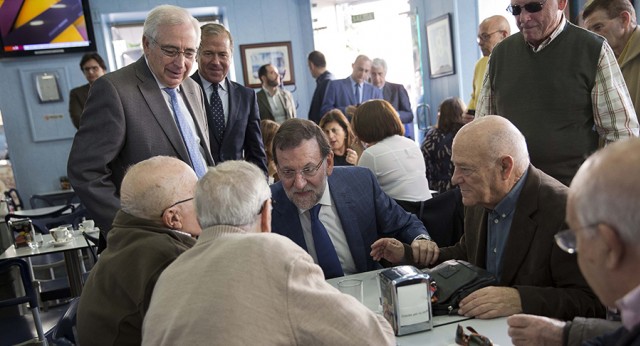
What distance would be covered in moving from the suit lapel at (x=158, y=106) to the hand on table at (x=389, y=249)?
0.89 m

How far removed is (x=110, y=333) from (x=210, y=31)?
1737mm

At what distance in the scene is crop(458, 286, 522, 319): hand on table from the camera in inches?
61.2

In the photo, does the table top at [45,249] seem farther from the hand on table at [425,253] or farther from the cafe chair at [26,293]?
the hand on table at [425,253]

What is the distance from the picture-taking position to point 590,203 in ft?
2.92

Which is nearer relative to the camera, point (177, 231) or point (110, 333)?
point (110, 333)

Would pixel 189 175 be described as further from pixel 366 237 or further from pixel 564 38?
pixel 564 38

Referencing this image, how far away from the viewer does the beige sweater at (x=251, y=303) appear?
113cm

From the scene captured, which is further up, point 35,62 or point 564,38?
point 35,62

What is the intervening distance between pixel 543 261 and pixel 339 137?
2.58 m

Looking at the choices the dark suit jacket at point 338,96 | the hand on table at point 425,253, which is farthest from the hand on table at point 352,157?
the hand on table at point 425,253

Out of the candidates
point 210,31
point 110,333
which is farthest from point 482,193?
point 210,31

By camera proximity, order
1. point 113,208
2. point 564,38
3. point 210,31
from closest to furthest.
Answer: point 113,208 < point 564,38 < point 210,31

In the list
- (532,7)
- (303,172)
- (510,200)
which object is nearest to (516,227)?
(510,200)

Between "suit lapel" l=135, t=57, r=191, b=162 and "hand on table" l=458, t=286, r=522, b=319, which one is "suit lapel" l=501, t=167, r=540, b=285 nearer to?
→ "hand on table" l=458, t=286, r=522, b=319
